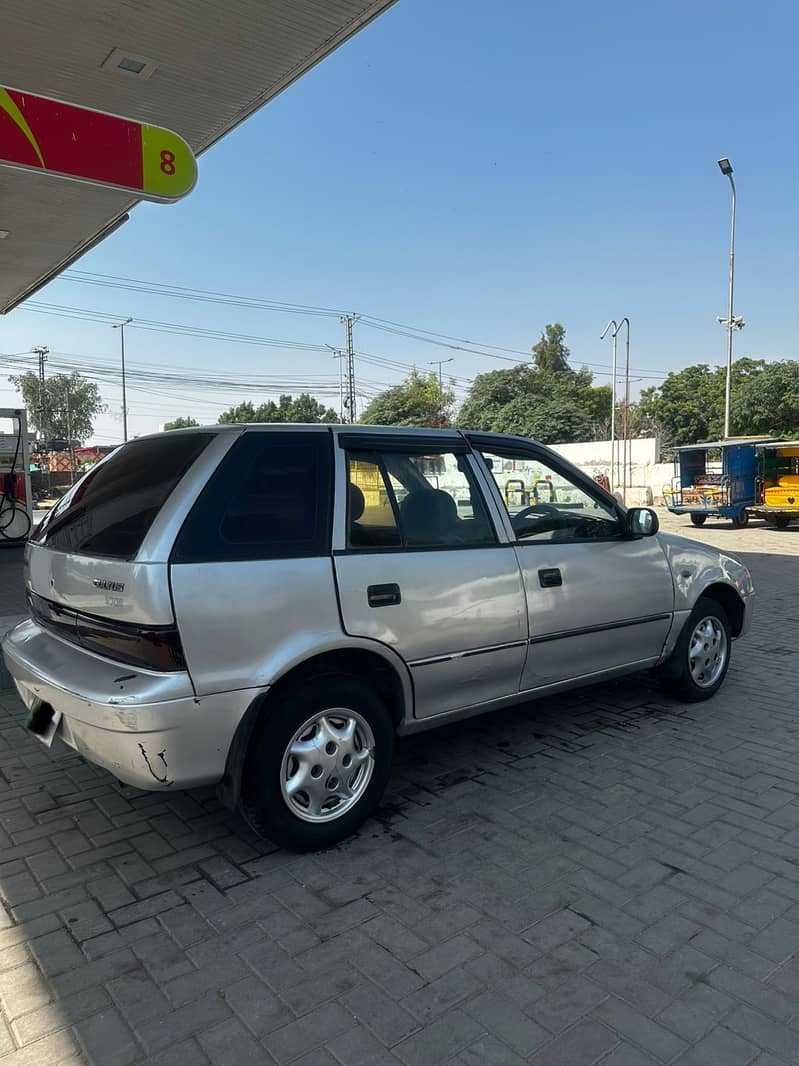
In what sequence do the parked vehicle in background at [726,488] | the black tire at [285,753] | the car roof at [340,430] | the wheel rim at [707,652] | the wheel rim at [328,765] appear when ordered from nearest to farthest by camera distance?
the black tire at [285,753] < the wheel rim at [328,765] < the car roof at [340,430] < the wheel rim at [707,652] < the parked vehicle in background at [726,488]

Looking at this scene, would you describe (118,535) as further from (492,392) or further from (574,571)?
(492,392)

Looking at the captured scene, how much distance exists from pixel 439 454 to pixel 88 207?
289 inches

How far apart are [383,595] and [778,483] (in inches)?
757

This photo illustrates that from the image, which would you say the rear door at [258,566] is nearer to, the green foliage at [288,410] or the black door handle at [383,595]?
the black door handle at [383,595]

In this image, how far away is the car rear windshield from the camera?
113 inches

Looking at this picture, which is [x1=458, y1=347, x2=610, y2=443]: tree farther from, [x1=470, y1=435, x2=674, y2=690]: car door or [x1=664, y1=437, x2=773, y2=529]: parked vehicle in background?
[x1=470, y1=435, x2=674, y2=690]: car door

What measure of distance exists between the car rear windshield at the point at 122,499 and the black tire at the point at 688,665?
11.1ft

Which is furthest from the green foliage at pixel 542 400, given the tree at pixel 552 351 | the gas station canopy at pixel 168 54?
the gas station canopy at pixel 168 54

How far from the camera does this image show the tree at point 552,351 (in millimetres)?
79562

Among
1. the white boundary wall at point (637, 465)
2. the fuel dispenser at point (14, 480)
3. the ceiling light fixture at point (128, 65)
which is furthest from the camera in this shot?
the white boundary wall at point (637, 465)

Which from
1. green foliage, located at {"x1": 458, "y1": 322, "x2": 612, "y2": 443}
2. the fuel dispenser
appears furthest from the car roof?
green foliage, located at {"x1": 458, "y1": 322, "x2": 612, "y2": 443}

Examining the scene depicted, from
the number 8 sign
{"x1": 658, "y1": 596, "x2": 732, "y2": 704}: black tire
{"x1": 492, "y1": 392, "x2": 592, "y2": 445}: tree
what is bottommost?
{"x1": 658, "y1": 596, "x2": 732, "y2": 704}: black tire

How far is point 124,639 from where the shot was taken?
2.75m

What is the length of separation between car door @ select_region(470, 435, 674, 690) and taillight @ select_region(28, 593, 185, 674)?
1.86m
